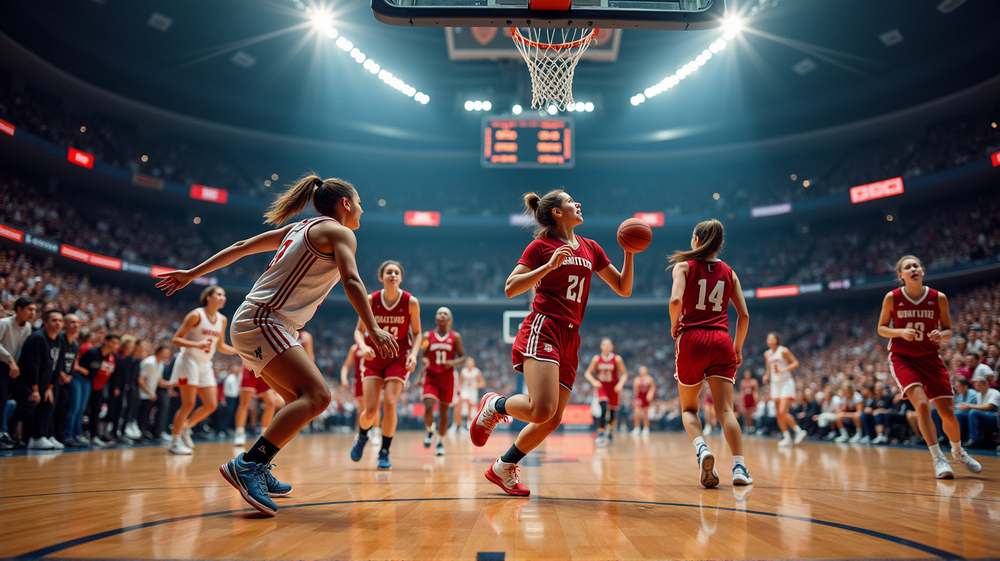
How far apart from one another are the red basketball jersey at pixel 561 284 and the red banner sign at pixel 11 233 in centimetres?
2026

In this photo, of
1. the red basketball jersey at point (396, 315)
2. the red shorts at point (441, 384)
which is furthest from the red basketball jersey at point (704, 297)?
the red shorts at point (441, 384)

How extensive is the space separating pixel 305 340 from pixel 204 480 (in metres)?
3.51

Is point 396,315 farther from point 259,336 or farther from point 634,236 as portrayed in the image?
point 259,336

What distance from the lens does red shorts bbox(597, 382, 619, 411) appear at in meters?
11.7

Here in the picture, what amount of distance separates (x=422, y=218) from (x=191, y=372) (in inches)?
858

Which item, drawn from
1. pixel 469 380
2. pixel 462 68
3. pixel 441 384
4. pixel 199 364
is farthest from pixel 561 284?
pixel 462 68

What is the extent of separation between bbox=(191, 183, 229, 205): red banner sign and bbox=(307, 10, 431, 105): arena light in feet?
27.9

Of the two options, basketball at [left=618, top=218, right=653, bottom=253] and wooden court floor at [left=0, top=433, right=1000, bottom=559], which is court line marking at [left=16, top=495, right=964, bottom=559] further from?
basketball at [left=618, top=218, right=653, bottom=253]

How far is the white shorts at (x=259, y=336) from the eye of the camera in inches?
128

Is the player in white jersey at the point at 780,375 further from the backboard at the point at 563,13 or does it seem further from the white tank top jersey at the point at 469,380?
the backboard at the point at 563,13

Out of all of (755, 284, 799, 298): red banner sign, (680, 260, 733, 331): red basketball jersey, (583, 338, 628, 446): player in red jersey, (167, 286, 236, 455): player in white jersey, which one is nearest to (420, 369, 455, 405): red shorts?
(167, 286, 236, 455): player in white jersey

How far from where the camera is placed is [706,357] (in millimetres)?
4707

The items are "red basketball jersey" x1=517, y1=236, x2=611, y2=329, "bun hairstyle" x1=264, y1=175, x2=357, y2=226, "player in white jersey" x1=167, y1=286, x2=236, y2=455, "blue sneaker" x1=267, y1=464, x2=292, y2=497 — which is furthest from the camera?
"player in white jersey" x1=167, y1=286, x2=236, y2=455

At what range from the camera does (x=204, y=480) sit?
500 centimetres
